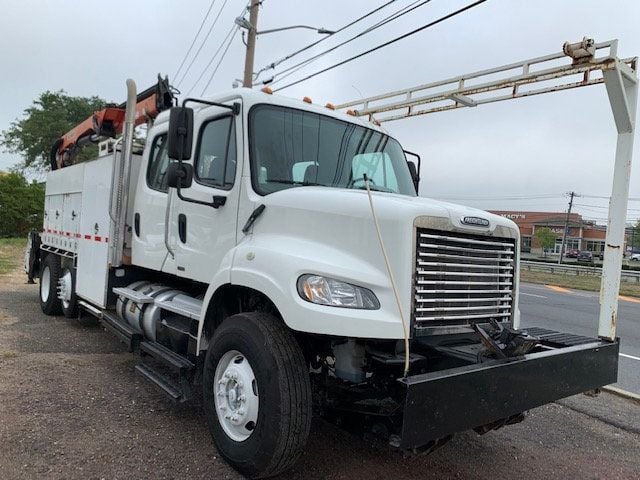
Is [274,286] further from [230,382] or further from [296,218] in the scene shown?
[230,382]

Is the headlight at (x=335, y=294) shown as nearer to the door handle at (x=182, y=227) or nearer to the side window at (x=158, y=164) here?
the door handle at (x=182, y=227)

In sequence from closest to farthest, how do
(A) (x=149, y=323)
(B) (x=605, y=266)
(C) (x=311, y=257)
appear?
(C) (x=311, y=257)
(B) (x=605, y=266)
(A) (x=149, y=323)

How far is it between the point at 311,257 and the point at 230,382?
1.05 meters

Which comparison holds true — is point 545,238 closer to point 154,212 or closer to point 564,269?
point 564,269

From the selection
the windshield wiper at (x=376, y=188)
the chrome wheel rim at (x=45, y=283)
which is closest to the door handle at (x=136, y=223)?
the windshield wiper at (x=376, y=188)

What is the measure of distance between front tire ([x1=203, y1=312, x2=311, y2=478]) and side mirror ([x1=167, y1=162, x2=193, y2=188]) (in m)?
1.18

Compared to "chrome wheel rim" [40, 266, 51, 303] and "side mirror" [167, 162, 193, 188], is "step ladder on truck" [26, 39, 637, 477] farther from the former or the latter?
"chrome wheel rim" [40, 266, 51, 303]

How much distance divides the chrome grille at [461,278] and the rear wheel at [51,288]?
6.72 m

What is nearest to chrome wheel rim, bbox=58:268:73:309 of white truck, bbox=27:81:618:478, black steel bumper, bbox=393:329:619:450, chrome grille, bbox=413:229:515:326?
→ white truck, bbox=27:81:618:478

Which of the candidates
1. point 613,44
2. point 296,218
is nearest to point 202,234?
point 296,218

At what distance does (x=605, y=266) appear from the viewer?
14.6 feet

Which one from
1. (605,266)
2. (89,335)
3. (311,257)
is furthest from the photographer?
(89,335)

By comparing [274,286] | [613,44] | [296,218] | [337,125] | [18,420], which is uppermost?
[613,44]

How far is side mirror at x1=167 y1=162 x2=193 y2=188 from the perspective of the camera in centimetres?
403
